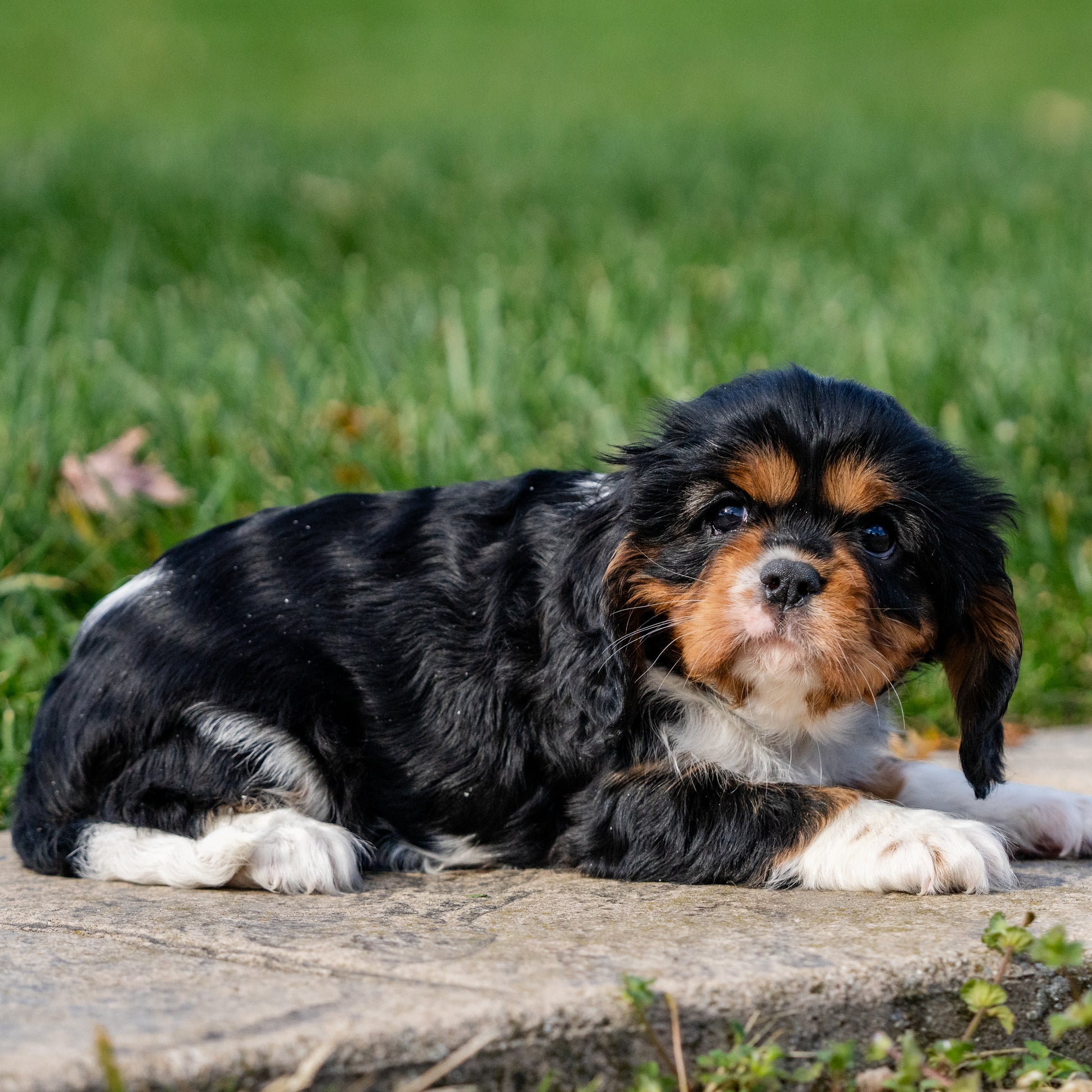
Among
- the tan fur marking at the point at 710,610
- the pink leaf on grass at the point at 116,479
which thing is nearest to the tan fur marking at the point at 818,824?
the tan fur marking at the point at 710,610

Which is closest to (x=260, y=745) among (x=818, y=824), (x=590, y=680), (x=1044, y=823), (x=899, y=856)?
(x=590, y=680)

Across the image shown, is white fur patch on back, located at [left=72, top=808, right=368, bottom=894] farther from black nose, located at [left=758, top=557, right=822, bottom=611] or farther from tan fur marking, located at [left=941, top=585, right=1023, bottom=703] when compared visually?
tan fur marking, located at [left=941, top=585, right=1023, bottom=703]

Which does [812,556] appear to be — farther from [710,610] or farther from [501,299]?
[501,299]

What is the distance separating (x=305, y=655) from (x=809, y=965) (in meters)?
1.45

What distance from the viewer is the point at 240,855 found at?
10.5 feet

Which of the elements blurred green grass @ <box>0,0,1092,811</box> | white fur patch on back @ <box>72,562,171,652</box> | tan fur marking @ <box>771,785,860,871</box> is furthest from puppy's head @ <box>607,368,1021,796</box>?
blurred green grass @ <box>0,0,1092,811</box>

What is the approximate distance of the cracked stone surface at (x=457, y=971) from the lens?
212 centimetres

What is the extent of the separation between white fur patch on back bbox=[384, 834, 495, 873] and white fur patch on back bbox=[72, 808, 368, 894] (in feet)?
0.30

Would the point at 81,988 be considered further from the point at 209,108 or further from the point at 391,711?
the point at 209,108

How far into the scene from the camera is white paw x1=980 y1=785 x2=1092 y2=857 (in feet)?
11.4

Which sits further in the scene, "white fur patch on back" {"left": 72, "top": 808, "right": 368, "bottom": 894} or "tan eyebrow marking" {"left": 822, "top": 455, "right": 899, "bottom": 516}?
"white fur patch on back" {"left": 72, "top": 808, "right": 368, "bottom": 894}

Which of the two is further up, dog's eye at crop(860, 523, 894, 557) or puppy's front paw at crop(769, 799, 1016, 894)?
dog's eye at crop(860, 523, 894, 557)

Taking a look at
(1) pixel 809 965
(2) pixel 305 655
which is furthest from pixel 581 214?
(1) pixel 809 965

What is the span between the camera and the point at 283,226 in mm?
9453
